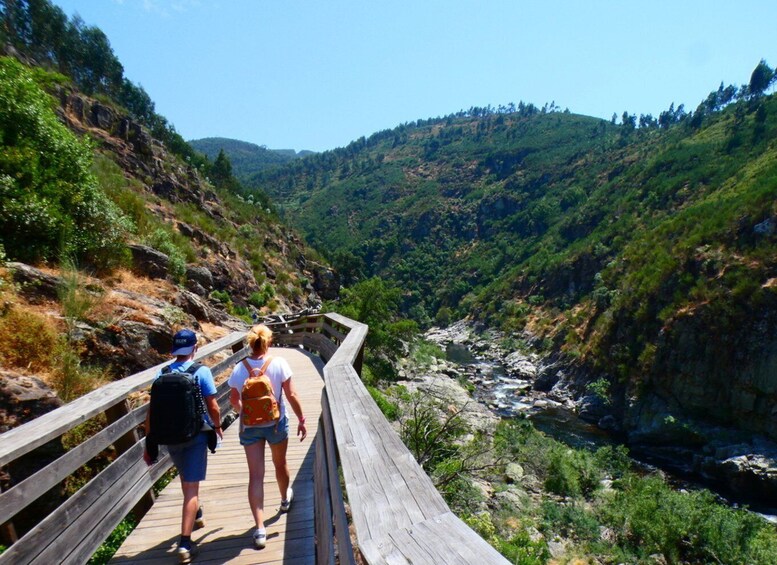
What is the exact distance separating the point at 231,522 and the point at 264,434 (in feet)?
3.27

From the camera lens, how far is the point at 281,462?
141 inches

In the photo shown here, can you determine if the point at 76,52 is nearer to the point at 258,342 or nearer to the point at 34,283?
the point at 34,283

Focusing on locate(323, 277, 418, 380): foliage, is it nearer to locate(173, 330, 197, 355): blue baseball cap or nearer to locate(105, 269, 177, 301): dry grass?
locate(105, 269, 177, 301): dry grass

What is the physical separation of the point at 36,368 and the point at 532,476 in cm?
1533

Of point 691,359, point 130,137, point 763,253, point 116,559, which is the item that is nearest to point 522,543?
point 116,559

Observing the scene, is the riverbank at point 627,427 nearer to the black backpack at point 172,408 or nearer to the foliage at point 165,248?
the foliage at point 165,248

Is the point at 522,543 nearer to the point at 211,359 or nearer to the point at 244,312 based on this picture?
the point at 211,359

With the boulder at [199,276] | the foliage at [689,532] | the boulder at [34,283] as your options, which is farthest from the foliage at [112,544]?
the boulder at [199,276]

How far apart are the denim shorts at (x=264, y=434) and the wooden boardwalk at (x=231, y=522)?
78 cm

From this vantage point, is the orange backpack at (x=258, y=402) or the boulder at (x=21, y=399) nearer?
the orange backpack at (x=258, y=402)

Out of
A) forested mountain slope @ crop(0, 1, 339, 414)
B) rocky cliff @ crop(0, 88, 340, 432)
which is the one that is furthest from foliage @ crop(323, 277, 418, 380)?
forested mountain slope @ crop(0, 1, 339, 414)

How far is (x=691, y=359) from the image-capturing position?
79.8 ft

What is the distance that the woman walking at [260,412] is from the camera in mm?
3311

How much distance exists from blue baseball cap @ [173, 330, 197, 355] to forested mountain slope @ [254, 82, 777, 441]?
2652 centimetres
